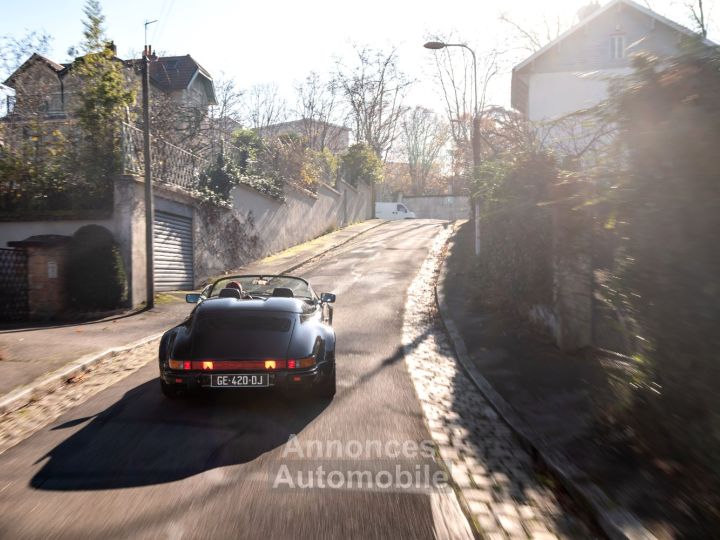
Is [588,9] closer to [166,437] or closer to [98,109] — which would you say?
[98,109]

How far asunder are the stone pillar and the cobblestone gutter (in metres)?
1.65

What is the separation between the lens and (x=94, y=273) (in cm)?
1348

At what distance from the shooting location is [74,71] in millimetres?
15164

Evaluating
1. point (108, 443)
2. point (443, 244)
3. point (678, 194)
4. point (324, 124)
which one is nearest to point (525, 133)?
point (678, 194)

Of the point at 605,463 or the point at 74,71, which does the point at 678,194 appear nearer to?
the point at 605,463

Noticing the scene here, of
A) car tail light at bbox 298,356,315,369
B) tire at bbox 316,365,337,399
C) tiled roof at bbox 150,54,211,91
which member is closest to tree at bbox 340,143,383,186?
tiled roof at bbox 150,54,211,91

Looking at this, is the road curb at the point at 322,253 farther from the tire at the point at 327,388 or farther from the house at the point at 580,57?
the tire at the point at 327,388

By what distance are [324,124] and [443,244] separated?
23440 mm

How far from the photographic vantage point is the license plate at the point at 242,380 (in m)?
5.67

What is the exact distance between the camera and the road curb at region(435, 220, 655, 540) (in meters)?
3.38

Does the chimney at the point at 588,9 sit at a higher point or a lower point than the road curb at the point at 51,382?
higher

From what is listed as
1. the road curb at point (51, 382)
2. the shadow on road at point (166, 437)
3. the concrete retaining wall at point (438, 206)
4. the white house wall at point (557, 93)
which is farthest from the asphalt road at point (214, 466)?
the concrete retaining wall at point (438, 206)

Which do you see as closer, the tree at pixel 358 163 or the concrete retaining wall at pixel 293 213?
the concrete retaining wall at pixel 293 213

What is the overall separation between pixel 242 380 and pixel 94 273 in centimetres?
929
